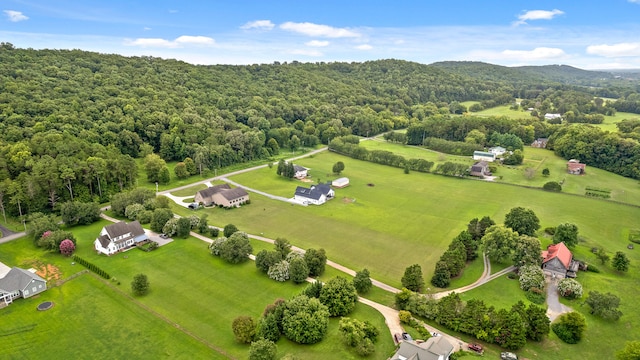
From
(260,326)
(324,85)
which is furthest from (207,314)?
(324,85)

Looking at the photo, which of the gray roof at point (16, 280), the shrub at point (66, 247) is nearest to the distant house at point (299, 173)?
the shrub at point (66, 247)

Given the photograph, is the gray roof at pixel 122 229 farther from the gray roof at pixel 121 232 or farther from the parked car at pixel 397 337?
the parked car at pixel 397 337

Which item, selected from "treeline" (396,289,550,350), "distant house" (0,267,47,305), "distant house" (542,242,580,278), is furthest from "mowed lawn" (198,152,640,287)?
"distant house" (0,267,47,305)

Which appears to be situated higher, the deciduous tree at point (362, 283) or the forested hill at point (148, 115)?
the forested hill at point (148, 115)

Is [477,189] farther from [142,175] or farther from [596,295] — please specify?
[142,175]

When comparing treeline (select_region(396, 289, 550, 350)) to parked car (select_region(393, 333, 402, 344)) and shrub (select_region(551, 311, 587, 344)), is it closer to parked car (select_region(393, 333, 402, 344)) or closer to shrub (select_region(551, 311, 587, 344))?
shrub (select_region(551, 311, 587, 344))

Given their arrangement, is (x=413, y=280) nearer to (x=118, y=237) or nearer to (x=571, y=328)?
(x=571, y=328)

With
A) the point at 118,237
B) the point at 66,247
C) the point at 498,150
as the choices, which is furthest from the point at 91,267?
the point at 498,150
